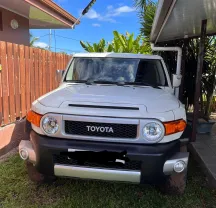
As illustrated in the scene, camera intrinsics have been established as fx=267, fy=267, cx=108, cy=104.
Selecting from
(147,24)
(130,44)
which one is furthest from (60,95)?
(130,44)

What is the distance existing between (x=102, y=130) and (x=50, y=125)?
58cm

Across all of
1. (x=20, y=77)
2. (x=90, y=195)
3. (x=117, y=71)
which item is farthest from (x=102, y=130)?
(x=20, y=77)

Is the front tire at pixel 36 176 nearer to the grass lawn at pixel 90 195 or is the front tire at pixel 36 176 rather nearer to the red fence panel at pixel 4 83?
the grass lawn at pixel 90 195

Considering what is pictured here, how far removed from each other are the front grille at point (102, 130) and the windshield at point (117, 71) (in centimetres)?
148

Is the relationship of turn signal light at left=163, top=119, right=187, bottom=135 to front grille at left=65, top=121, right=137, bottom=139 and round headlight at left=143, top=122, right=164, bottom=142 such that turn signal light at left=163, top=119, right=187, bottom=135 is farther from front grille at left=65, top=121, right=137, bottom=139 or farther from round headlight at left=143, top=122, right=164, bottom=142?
front grille at left=65, top=121, right=137, bottom=139

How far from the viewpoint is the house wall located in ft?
24.4

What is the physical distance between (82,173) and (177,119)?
1181 mm

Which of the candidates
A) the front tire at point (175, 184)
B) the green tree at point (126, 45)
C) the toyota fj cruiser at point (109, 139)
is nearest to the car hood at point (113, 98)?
the toyota fj cruiser at point (109, 139)

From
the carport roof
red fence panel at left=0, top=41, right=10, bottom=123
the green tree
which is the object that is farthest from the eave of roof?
the green tree

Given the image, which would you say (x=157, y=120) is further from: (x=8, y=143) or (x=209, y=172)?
(x=8, y=143)

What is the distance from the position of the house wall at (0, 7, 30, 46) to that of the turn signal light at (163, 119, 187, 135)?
614 centimetres

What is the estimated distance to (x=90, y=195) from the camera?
11.0 feet

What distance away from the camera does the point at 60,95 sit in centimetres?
335

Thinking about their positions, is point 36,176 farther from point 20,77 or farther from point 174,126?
point 20,77
